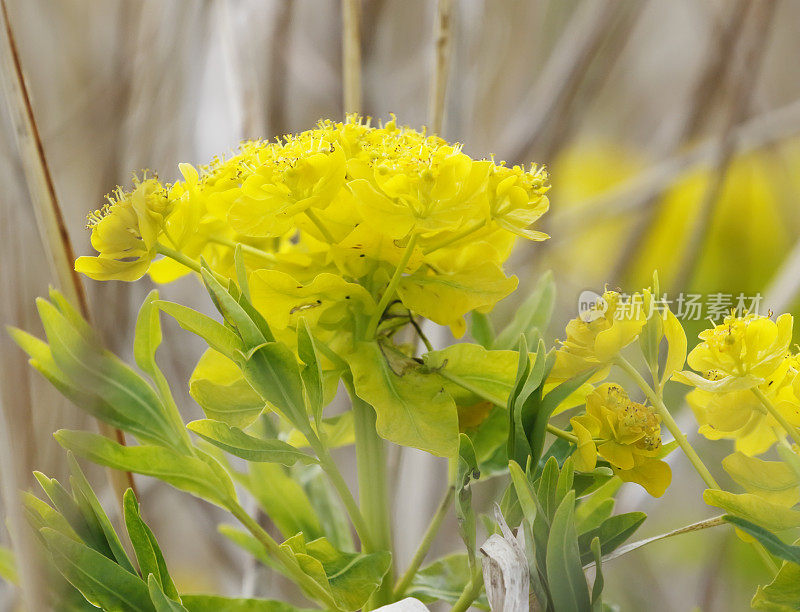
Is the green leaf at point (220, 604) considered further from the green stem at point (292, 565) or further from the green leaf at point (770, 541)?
the green leaf at point (770, 541)

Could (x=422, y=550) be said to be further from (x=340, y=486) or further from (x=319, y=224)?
(x=319, y=224)

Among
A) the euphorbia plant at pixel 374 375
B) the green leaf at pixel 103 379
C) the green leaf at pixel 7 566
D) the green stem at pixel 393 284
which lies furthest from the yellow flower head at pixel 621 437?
the green leaf at pixel 7 566

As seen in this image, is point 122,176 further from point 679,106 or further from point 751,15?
point 679,106

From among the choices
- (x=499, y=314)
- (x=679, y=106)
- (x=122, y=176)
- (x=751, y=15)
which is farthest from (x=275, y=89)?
(x=679, y=106)

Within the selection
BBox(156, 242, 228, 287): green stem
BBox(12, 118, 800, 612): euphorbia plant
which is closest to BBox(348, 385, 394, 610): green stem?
BBox(12, 118, 800, 612): euphorbia plant

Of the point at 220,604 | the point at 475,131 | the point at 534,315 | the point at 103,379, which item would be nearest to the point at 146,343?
the point at 103,379

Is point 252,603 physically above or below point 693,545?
below
